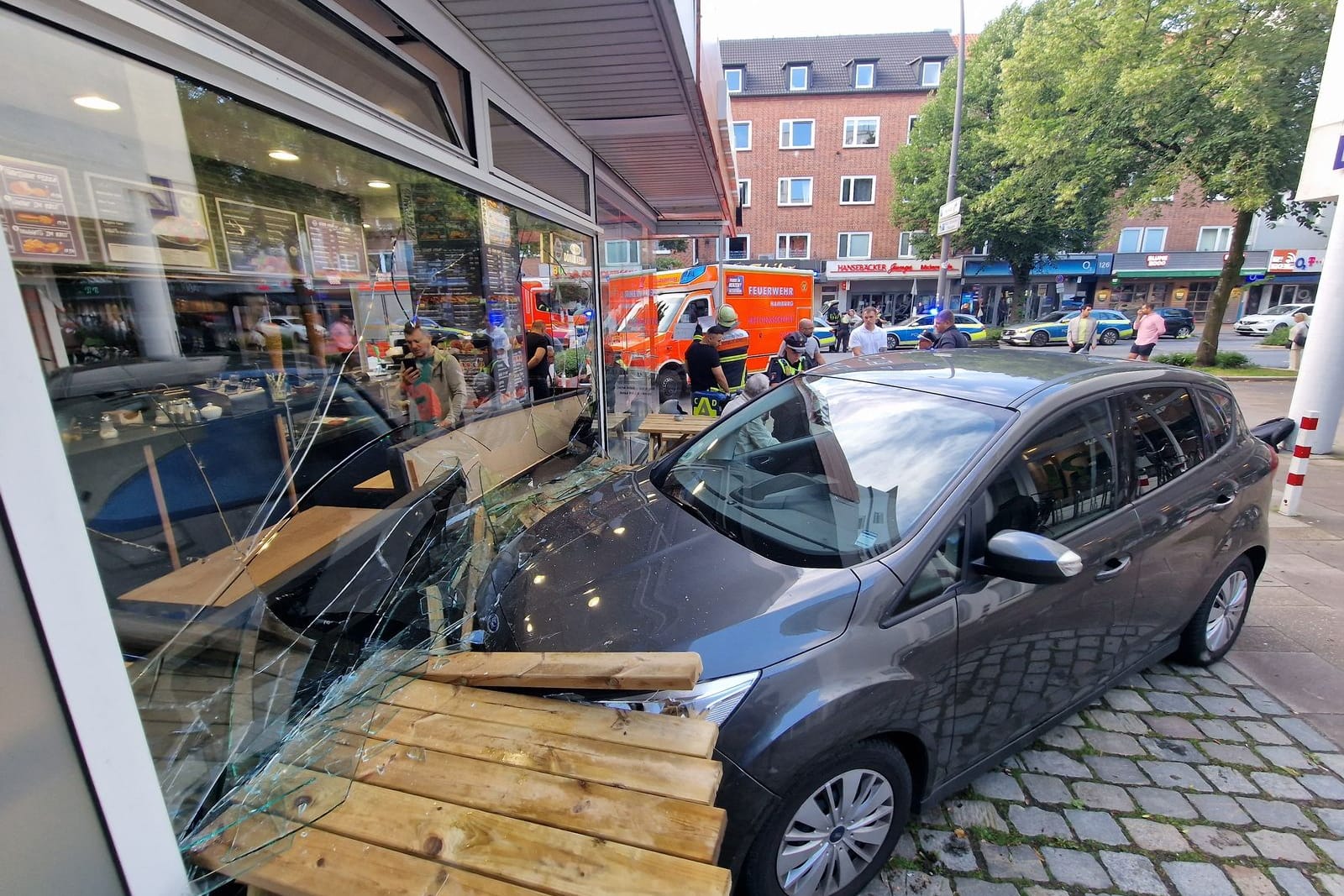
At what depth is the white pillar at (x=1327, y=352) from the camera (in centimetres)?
652

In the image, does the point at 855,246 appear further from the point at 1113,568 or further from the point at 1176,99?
the point at 1113,568

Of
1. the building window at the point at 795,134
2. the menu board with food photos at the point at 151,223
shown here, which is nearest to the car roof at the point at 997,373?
the menu board with food photos at the point at 151,223

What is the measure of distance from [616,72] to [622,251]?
4.45 metres

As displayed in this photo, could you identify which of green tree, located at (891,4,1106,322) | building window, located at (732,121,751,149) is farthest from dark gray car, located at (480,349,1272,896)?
building window, located at (732,121,751,149)

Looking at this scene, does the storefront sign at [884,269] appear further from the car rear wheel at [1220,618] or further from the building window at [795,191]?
the car rear wheel at [1220,618]

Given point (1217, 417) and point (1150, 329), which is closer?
point (1217, 417)

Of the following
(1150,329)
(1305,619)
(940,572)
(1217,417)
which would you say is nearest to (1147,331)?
(1150,329)

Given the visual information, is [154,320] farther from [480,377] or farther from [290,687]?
[290,687]

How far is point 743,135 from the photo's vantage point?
3141 centimetres

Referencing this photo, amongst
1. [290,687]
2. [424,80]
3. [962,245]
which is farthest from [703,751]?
[962,245]

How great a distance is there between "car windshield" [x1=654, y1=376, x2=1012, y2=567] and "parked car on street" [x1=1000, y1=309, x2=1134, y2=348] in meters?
26.1

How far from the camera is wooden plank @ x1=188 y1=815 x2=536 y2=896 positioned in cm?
112

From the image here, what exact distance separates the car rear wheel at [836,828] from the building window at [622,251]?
6047 mm

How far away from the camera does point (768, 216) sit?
32.1 m
